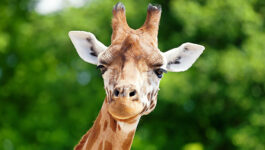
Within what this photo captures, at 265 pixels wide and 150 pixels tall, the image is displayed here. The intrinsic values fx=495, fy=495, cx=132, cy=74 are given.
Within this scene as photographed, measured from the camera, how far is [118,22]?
4984 millimetres

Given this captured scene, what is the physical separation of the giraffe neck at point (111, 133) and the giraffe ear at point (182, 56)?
825 millimetres

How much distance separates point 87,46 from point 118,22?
44 cm

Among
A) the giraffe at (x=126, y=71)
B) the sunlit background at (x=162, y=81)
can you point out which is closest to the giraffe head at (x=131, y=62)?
the giraffe at (x=126, y=71)

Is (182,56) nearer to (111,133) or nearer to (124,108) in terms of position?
(111,133)

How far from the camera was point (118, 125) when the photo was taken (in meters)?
4.65

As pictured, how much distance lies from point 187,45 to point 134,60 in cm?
91

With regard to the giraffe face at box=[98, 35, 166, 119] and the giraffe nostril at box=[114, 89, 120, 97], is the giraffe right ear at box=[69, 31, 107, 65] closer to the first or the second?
the giraffe face at box=[98, 35, 166, 119]

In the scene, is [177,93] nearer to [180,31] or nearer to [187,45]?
[180,31]

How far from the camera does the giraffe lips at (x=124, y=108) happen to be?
4.16 m

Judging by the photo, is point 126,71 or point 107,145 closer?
point 126,71

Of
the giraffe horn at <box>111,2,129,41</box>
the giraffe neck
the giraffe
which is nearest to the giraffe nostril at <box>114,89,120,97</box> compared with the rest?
the giraffe

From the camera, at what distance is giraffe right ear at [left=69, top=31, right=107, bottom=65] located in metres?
5.13

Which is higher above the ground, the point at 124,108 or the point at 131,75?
the point at 131,75

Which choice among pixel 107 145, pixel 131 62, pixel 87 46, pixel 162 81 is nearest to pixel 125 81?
pixel 131 62
